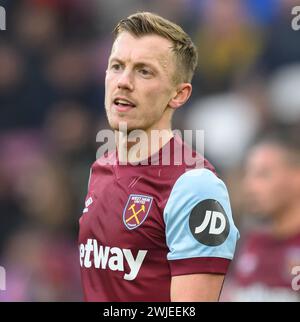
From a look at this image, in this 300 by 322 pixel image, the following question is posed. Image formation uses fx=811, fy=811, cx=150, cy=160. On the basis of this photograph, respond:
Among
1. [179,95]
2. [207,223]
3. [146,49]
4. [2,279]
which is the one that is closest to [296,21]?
[2,279]

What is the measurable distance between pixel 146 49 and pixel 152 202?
67cm

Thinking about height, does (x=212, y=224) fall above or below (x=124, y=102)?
below

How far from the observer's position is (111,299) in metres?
3.48

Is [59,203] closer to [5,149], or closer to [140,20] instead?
[5,149]

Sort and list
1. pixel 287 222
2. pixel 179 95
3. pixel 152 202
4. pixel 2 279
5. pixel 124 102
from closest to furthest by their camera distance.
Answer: pixel 152 202 < pixel 124 102 < pixel 179 95 < pixel 287 222 < pixel 2 279

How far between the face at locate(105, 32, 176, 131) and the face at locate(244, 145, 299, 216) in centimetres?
233

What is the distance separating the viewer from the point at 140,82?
3525mm

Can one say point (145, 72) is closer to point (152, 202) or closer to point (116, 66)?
point (116, 66)

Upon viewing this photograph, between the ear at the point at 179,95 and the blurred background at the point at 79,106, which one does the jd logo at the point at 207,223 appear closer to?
the ear at the point at 179,95

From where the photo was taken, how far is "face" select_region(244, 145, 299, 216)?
19.0 ft

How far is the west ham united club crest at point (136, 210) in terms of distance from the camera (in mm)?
3408

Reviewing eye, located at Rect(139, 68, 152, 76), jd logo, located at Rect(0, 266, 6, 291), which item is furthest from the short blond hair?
jd logo, located at Rect(0, 266, 6, 291)

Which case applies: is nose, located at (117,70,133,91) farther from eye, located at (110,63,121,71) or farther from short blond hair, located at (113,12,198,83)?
short blond hair, located at (113,12,198,83)
